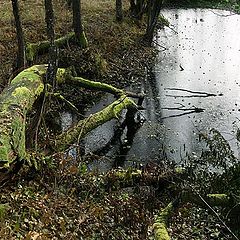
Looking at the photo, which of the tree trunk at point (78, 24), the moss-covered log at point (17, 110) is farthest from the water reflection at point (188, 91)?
the tree trunk at point (78, 24)

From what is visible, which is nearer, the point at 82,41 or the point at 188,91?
the point at 188,91

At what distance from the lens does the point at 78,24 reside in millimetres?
17781

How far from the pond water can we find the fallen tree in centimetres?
77

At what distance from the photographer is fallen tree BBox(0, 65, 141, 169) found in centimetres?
676

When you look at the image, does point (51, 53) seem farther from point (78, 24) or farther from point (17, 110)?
point (78, 24)

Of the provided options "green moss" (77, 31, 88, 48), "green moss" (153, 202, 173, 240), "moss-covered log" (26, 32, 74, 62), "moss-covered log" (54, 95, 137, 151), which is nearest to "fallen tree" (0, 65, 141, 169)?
"moss-covered log" (54, 95, 137, 151)

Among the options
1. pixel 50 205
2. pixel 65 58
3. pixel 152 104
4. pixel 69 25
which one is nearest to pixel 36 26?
pixel 69 25

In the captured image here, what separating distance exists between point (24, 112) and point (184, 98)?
28.8ft

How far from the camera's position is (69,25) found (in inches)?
785

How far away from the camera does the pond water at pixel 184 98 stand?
39.9 feet

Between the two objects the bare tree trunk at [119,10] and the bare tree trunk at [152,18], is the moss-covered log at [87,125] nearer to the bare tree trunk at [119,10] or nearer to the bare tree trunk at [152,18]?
the bare tree trunk at [152,18]

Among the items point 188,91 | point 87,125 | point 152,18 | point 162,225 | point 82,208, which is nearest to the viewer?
A: point 162,225

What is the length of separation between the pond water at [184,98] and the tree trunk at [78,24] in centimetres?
317

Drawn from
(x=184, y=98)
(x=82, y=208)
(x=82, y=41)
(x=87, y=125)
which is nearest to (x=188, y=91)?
(x=184, y=98)
